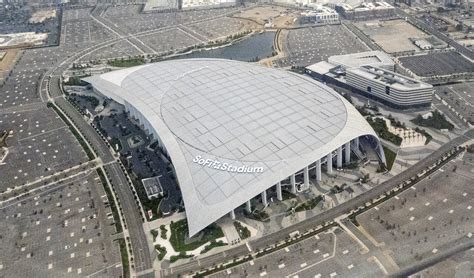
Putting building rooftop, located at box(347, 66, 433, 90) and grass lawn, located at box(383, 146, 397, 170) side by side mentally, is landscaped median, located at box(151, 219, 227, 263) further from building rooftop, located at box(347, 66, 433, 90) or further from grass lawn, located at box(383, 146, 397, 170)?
building rooftop, located at box(347, 66, 433, 90)

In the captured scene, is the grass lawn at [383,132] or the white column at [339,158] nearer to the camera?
the white column at [339,158]

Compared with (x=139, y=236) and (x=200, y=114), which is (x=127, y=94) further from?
(x=139, y=236)

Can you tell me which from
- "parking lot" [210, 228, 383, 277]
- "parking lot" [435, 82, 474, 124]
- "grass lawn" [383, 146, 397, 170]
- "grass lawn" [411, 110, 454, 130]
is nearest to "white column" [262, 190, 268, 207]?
"parking lot" [210, 228, 383, 277]

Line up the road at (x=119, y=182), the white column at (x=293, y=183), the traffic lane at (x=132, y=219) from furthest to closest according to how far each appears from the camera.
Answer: the white column at (x=293, y=183)
the road at (x=119, y=182)
the traffic lane at (x=132, y=219)

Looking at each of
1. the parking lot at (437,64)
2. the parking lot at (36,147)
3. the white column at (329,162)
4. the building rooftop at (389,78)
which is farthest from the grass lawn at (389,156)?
the parking lot at (36,147)

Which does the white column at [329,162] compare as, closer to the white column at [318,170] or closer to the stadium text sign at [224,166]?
the white column at [318,170]

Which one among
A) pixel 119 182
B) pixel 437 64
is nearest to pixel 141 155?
pixel 119 182
